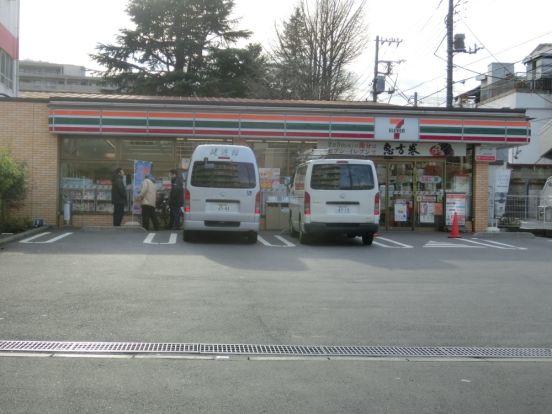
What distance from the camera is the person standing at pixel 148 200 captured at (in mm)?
17344

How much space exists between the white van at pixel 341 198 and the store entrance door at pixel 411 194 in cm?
567

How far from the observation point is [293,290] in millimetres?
8648

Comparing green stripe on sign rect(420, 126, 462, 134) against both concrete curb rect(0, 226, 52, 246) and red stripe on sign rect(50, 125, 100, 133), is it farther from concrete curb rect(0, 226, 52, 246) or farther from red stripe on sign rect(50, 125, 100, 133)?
concrete curb rect(0, 226, 52, 246)

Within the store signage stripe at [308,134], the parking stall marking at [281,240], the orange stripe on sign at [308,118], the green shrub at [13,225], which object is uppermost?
the orange stripe on sign at [308,118]

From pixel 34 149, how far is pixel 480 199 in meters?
14.2

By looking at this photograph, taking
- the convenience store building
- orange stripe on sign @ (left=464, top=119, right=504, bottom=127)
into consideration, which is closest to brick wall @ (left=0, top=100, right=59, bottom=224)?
the convenience store building

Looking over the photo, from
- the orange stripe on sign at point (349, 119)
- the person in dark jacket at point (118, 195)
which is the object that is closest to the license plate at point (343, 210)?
the orange stripe on sign at point (349, 119)

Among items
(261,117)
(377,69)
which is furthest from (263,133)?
(377,69)

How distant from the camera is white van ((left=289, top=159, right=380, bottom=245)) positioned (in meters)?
14.3

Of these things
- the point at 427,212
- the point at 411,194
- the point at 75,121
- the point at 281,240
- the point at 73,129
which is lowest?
the point at 281,240

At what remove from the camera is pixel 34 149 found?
18.4m

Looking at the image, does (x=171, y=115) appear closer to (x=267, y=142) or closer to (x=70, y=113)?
(x=70, y=113)

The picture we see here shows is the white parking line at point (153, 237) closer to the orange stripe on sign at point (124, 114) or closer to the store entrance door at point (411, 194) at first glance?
the orange stripe on sign at point (124, 114)

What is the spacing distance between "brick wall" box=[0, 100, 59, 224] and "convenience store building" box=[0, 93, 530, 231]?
0.03 metres
